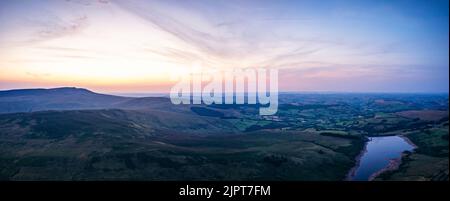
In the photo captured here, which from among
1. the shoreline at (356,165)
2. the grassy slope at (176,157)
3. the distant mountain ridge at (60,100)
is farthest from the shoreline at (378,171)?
the distant mountain ridge at (60,100)

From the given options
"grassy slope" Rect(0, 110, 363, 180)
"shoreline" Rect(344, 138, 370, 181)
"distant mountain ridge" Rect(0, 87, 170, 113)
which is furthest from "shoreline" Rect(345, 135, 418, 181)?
"distant mountain ridge" Rect(0, 87, 170, 113)

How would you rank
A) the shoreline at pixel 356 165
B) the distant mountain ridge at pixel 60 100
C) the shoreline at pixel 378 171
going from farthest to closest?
the distant mountain ridge at pixel 60 100 < the shoreline at pixel 356 165 < the shoreline at pixel 378 171

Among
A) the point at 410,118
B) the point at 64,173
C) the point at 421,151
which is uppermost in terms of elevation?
the point at 410,118

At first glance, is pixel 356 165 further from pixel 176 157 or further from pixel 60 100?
pixel 60 100

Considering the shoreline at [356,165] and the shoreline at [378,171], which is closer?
the shoreline at [378,171]

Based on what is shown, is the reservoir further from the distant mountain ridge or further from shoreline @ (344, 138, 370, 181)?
the distant mountain ridge

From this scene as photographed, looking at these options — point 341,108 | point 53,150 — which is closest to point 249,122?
point 341,108

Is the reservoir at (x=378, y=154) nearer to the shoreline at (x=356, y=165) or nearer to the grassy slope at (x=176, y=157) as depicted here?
Answer: the shoreline at (x=356, y=165)

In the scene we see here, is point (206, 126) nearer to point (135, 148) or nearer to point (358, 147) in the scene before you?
point (135, 148)
